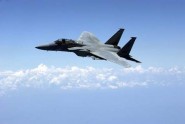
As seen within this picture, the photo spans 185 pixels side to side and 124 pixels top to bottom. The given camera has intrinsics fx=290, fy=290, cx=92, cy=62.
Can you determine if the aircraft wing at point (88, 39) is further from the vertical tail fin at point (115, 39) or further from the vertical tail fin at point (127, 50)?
the vertical tail fin at point (127, 50)

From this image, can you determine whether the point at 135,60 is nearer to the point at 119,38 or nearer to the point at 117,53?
the point at 117,53

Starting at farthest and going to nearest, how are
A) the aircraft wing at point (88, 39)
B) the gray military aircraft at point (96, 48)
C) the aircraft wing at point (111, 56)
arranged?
the aircraft wing at point (88, 39), the gray military aircraft at point (96, 48), the aircraft wing at point (111, 56)

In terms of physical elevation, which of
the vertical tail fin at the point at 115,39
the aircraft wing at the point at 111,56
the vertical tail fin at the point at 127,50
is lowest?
the aircraft wing at the point at 111,56

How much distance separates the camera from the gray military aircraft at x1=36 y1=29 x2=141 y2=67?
3788 cm

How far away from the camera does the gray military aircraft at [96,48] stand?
124ft

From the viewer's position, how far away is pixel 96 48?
1583 inches

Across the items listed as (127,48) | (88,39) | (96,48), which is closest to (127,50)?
(127,48)

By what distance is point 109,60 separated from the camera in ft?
118

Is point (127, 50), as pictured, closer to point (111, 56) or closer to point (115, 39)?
point (115, 39)

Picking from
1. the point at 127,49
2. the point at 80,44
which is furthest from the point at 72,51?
the point at 127,49

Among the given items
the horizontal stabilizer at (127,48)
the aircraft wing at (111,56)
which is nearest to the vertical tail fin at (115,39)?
the horizontal stabilizer at (127,48)

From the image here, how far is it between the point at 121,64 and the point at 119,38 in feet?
42.7

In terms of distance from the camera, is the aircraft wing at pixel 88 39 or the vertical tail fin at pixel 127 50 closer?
the vertical tail fin at pixel 127 50

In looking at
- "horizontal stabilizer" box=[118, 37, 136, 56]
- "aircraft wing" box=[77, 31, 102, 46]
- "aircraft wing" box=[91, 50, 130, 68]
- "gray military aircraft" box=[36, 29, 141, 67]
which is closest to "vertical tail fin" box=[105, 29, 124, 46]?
"gray military aircraft" box=[36, 29, 141, 67]
